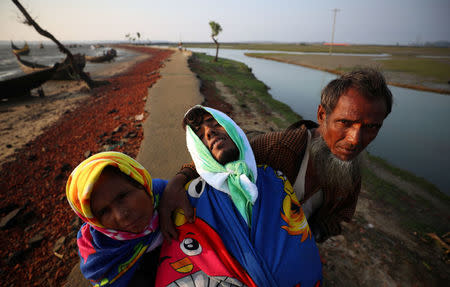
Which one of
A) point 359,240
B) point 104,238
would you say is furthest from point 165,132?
point 359,240

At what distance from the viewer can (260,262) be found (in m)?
1.10

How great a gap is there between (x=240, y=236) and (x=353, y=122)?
41.0 inches

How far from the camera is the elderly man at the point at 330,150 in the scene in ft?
4.11

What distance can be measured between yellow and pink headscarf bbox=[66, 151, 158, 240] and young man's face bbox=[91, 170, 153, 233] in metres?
0.04

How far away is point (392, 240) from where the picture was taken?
3.19 meters

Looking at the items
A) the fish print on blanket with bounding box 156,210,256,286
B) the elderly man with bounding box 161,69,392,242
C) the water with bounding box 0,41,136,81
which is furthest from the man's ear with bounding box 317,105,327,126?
the water with bounding box 0,41,136,81

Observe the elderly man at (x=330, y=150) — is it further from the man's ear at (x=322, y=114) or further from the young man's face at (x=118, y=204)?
the young man's face at (x=118, y=204)

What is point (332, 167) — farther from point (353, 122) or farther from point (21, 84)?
point (21, 84)

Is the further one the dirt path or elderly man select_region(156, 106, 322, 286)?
the dirt path

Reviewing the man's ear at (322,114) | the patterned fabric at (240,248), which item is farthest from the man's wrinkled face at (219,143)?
the man's ear at (322,114)

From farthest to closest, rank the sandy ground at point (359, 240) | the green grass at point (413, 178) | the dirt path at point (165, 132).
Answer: the green grass at point (413, 178) < the dirt path at point (165, 132) < the sandy ground at point (359, 240)

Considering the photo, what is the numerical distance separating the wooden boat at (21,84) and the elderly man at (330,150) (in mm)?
14616

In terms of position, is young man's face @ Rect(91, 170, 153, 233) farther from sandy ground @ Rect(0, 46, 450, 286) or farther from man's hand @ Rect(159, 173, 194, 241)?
sandy ground @ Rect(0, 46, 450, 286)

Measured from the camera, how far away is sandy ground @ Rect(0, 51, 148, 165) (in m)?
5.95
